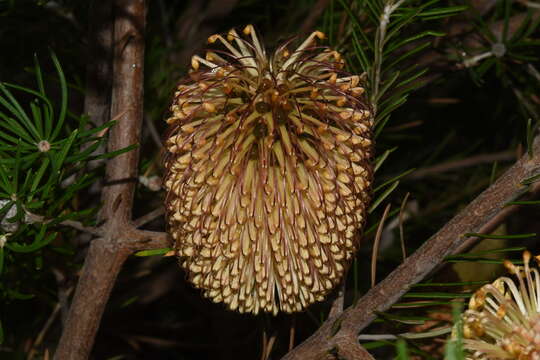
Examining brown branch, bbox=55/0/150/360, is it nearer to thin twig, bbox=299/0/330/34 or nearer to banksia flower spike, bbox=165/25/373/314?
banksia flower spike, bbox=165/25/373/314

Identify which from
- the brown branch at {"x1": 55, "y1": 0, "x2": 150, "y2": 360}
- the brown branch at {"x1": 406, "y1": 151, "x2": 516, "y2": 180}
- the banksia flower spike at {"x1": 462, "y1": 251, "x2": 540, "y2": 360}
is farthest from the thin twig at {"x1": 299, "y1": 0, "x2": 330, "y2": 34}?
the banksia flower spike at {"x1": 462, "y1": 251, "x2": 540, "y2": 360}

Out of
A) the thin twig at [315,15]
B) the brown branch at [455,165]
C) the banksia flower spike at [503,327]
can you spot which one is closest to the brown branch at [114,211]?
the banksia flower spike at [503,327]

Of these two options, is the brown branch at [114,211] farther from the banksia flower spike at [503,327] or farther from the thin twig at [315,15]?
the thin twig at [315,15]

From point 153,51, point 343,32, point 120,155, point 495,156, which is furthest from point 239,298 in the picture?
point 495,156

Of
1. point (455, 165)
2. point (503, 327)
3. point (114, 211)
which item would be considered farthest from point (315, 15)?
point (503, 327)

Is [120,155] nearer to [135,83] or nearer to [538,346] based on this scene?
[135,83]

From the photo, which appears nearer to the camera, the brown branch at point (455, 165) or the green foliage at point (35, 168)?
the green foliage at point (35, 168)
